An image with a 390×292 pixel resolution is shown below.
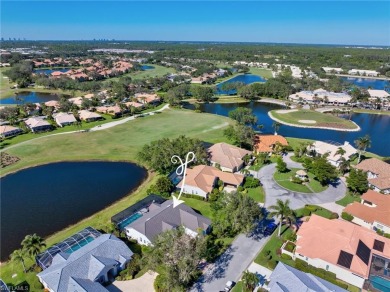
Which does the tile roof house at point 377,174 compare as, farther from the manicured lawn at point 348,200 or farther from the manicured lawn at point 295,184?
the manicured lawn at point 295,184

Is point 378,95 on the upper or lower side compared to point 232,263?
upper

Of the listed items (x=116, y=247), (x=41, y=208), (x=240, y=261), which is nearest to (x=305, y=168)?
(x=240, y=261)

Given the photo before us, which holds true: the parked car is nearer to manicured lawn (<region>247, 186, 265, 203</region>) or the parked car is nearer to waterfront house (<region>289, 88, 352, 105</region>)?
manicured lawn (<region>247, 186, 265, 203</region>)

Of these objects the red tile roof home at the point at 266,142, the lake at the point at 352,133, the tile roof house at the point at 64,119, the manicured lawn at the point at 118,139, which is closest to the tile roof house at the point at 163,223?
the manicured lawn at the point at 118,139

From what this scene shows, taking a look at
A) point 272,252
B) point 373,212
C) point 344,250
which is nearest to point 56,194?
point 272,252

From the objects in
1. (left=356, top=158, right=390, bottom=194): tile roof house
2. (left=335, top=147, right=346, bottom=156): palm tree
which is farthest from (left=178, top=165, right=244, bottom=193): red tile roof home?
(left=356, top=158, right=390, bottom=194): tile roof house

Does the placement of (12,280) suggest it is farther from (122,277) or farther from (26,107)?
(26,107)

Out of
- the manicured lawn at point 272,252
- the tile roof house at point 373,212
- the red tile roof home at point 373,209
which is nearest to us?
the manicured lawn at point 272,252

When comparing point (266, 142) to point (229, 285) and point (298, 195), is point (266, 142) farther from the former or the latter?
point (229, 285)
